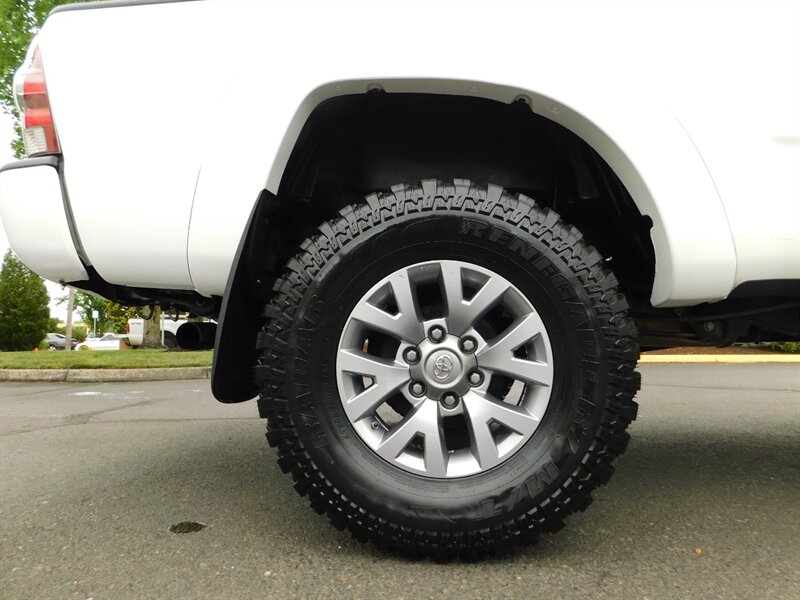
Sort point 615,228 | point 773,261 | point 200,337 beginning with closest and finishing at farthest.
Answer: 1. point 773,261
2. point 615,228
3. point 200,337

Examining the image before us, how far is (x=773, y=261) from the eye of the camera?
1.66m

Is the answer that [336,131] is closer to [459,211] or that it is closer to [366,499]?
[459,211]

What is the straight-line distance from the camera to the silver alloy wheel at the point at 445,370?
160 cm

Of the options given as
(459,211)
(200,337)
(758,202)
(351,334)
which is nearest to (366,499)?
(351,334)

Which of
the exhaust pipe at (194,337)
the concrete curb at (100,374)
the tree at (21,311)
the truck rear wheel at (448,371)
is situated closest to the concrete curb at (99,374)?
the concrete curb at (100,374)

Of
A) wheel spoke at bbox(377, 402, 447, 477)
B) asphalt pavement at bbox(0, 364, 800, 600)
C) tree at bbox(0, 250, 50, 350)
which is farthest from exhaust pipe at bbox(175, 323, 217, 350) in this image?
tree at bbox(0, 250, 50, 350)

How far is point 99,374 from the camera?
24.6 feet

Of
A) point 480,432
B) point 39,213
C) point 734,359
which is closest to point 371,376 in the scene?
point 480,432

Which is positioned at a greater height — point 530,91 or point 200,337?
point 530,91

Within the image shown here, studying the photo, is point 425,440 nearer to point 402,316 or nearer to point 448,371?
point 448,371

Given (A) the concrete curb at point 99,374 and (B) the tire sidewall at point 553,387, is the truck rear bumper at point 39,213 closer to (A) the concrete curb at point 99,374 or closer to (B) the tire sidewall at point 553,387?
(B) the tire sidewall at point 553,387

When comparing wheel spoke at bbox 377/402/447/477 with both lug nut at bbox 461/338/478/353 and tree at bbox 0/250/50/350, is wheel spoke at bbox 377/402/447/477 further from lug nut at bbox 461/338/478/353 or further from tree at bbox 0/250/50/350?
tree at bbox 0/250/50/350

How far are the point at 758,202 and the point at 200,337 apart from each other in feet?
6.54

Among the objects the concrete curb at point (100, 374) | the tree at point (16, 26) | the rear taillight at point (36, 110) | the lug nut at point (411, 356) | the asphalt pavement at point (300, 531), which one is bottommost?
the concrete curb at point (100, 374)
